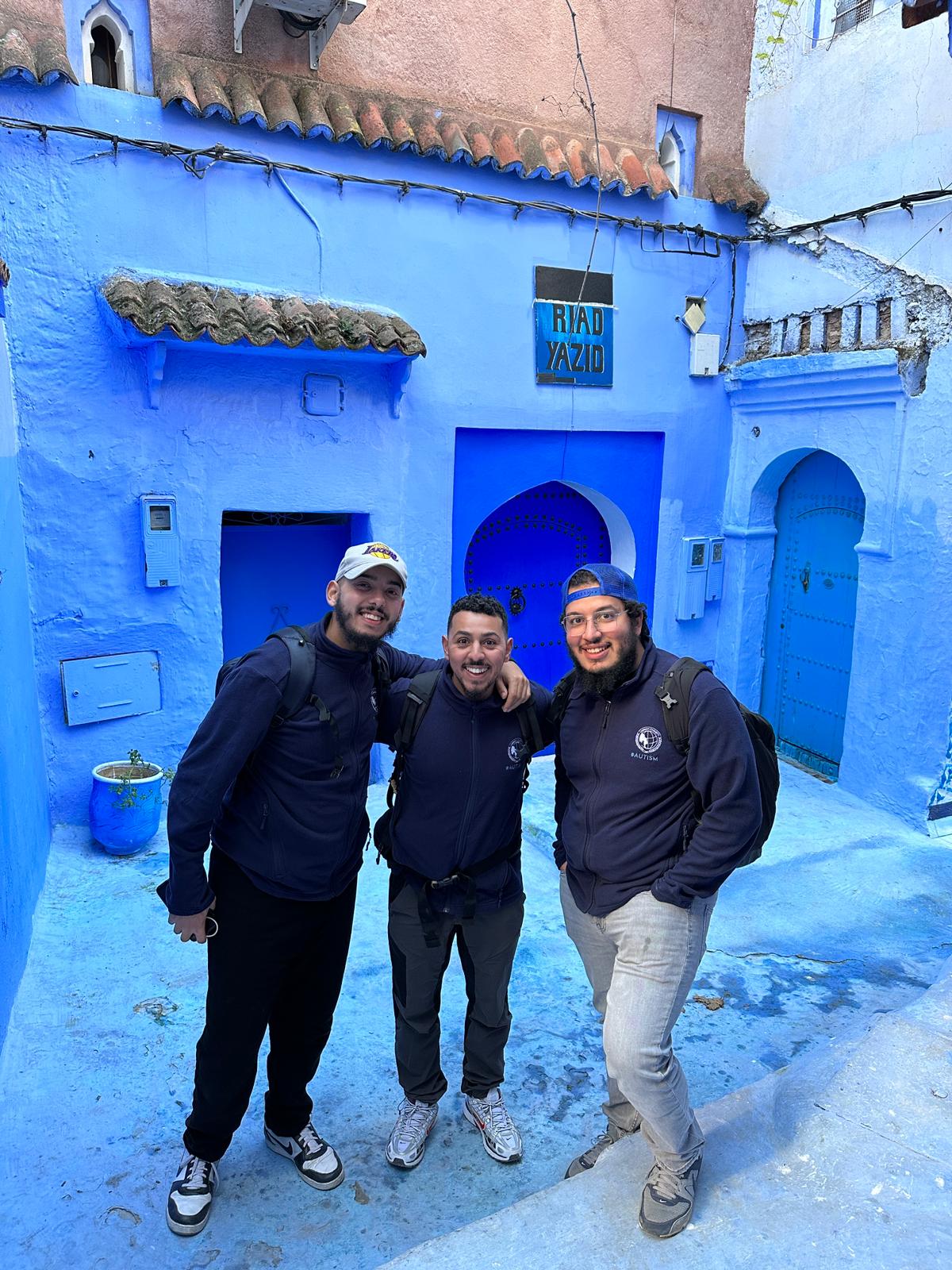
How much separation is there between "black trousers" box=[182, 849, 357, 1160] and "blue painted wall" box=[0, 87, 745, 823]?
11.3 feet

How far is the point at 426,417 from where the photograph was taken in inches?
263

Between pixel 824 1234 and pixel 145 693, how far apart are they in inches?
196

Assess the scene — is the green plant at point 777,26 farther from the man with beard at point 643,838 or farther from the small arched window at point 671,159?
the man with beard at point 643,838

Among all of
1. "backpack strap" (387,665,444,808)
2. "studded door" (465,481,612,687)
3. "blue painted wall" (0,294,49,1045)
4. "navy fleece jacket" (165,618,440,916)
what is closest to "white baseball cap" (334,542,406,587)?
"navy fleece jacket" (165,618,440,916)

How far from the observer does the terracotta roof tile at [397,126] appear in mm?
5590

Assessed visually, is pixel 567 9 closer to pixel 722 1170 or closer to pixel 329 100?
pixel 329 100

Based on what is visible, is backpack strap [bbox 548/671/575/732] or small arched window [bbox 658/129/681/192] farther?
small arched window [bbox 658/129/681/192]

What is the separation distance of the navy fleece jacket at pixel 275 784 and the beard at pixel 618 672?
707mm

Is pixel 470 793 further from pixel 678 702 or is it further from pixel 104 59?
pixel 104 59

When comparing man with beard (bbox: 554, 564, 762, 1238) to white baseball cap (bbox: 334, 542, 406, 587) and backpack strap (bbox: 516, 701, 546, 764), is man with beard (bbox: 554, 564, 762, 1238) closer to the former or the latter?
backpack strap (bbox: 516, 701, 546, 764)

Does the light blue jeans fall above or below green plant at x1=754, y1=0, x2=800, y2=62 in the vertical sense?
below

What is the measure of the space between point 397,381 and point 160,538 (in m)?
1.95

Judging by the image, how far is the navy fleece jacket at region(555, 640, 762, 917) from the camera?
8.18 feet

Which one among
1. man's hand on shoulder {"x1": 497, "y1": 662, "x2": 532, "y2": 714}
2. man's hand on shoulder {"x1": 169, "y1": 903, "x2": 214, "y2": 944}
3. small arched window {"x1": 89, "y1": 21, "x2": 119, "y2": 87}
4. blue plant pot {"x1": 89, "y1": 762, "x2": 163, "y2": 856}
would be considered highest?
small arched window {"x1": 89, "y1": 21, "x2": 119, "y2": 87}
